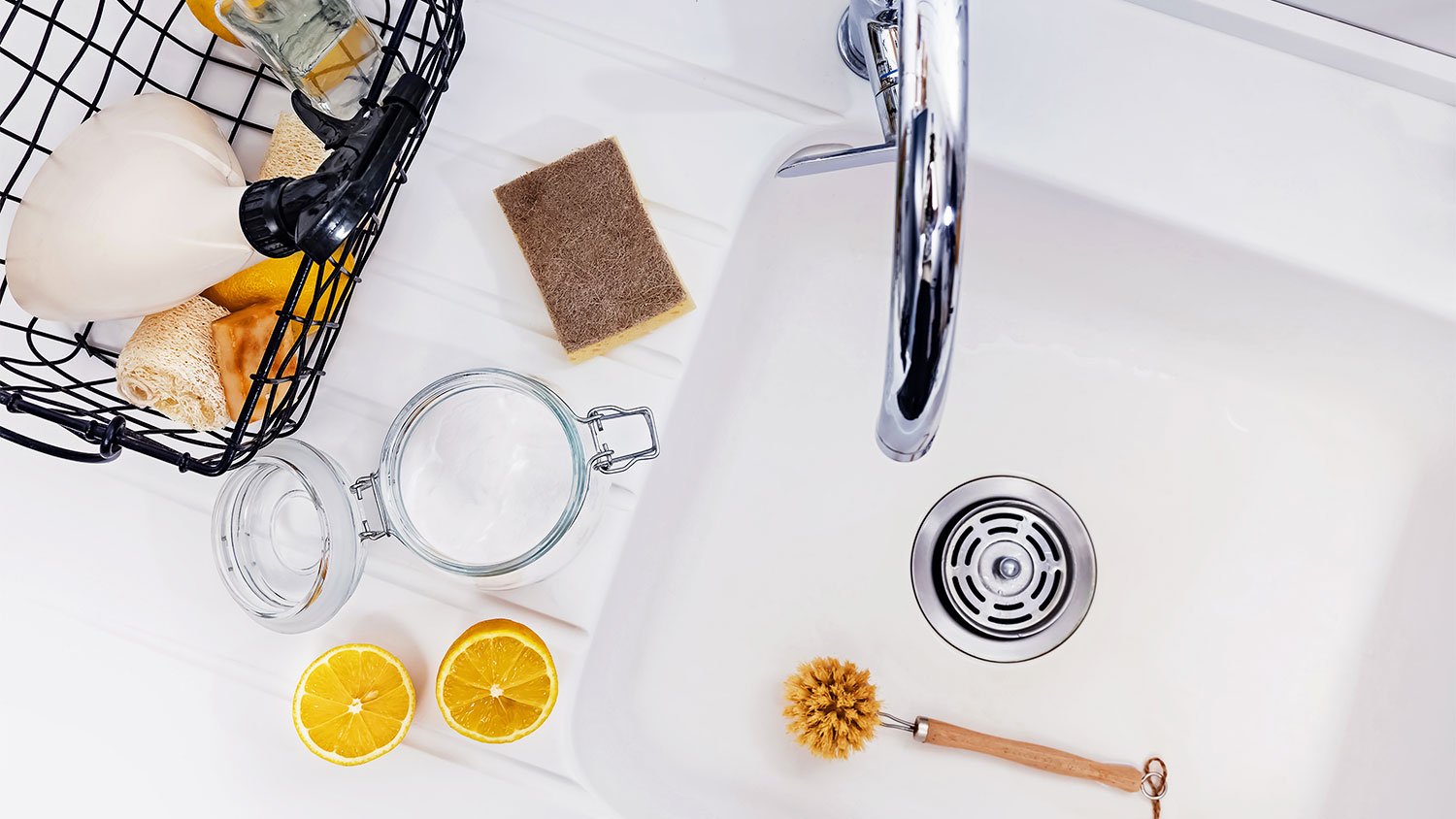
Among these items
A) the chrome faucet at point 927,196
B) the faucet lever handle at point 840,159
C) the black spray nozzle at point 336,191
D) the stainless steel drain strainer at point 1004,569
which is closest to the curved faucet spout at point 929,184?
the chrome faucet at point 927,196

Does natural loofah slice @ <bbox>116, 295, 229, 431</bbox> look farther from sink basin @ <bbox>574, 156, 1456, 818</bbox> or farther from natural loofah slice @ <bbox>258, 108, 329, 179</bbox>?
sink basin @ <bbox>574, 156, 1456, 818</bbox>

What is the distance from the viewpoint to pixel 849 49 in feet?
1.78

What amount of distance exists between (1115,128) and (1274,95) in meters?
0.11

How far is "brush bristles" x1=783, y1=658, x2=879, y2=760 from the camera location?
580 mm

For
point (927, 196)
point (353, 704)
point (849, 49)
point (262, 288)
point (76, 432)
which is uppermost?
point (849, 49)

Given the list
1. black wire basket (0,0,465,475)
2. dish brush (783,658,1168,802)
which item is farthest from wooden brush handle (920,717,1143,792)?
black wire basket (0,0,465,475)

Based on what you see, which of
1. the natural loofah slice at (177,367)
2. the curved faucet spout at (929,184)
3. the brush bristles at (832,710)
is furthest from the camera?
the brush bristles at (832,710)

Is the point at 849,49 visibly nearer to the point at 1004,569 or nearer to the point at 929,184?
the point at 929,184

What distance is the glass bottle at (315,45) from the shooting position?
1.36 ft

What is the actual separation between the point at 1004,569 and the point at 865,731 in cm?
17

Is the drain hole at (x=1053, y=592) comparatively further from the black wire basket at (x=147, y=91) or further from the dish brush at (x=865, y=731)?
the black wire basket at (x=147, y=91)

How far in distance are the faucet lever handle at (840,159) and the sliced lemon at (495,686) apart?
1.10ft

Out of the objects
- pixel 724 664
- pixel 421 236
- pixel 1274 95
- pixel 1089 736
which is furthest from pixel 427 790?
pixel 1274 95

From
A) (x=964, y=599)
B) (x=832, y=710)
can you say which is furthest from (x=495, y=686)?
(x=964, y=599)
